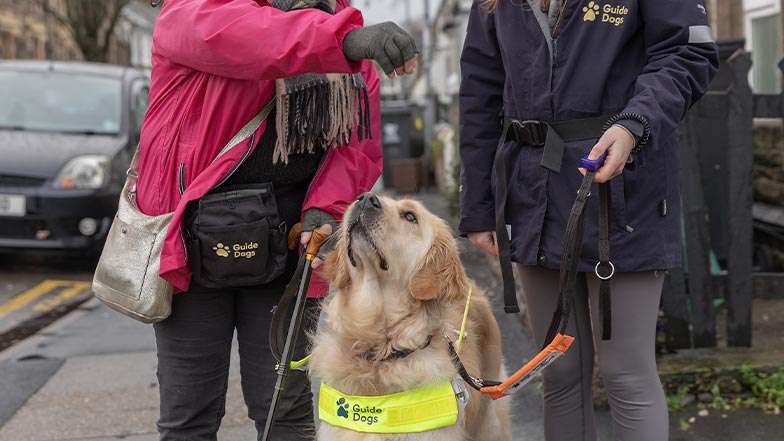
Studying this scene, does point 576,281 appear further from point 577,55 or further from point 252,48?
point 252,48

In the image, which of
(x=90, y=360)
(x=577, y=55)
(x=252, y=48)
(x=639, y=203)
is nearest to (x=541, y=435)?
(x=639, y=203)

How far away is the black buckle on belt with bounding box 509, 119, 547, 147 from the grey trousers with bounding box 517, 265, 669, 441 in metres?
0.45

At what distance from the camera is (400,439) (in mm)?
2863

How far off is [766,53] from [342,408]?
280 inches

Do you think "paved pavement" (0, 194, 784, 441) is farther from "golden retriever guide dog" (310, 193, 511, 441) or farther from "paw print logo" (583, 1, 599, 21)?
"paw print logo" (583, 1, 599, 21)

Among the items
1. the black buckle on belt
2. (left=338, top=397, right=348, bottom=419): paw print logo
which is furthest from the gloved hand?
the black buckle on belt

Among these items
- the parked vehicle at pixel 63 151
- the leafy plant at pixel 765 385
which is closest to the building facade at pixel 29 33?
the parked vehicle at pixel 63 151

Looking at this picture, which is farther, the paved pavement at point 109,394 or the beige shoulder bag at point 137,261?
the paved pavement at point 109,394

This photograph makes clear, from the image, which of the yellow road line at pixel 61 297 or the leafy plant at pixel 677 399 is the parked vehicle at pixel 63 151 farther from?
the leafy plant at pixel 677 399

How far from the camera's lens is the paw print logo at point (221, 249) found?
2.87m

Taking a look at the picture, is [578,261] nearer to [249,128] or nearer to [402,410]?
[402,410]

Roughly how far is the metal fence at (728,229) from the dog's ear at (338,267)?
88.2 inches

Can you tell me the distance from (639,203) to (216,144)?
1359mm

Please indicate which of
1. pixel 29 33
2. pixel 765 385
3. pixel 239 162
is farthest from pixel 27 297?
A: pixel 29 33
